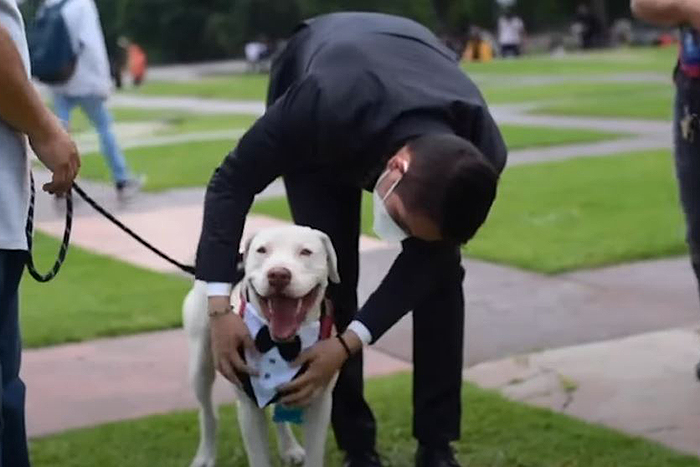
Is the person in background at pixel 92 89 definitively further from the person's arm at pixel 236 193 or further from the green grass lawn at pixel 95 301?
the person's arm at pixel 236 193

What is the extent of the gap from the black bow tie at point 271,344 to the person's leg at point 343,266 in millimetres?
569

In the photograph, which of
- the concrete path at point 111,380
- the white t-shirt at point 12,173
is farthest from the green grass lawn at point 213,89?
the white t-shirt at point 12,173

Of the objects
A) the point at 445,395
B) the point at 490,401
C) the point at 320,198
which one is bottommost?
the point at 490,401

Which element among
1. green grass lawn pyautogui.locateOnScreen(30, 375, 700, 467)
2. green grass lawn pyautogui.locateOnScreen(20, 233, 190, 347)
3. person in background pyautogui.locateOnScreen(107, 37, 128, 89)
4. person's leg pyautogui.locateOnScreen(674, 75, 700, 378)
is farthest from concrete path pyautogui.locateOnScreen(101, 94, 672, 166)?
person in background pyautogui.locateOnScreen(107, 37, 128, 89)

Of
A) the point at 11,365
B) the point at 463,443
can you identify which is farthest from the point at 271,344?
the point at 463,443

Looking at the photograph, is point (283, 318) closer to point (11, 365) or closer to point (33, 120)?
point (11, 365)

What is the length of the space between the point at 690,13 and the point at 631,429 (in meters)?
1.50

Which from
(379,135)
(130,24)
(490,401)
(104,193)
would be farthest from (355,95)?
(130,24)

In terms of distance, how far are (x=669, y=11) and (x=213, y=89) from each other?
2369cm

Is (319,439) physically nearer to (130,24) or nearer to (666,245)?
(666,245)

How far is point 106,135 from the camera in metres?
10.3

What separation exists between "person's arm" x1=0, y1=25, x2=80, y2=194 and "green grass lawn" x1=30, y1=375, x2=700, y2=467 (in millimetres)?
1421

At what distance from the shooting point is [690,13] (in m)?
4.16

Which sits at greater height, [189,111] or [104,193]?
[104,193]
